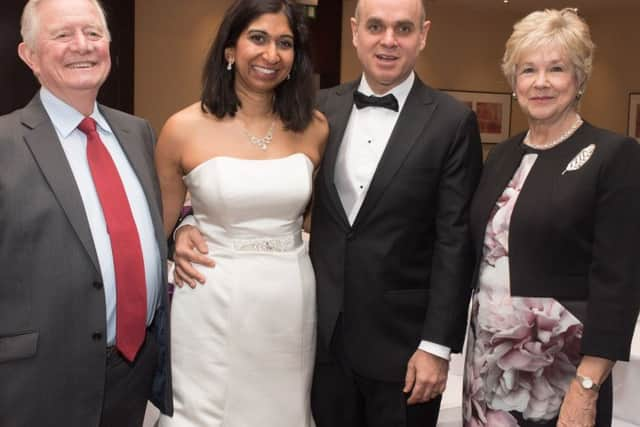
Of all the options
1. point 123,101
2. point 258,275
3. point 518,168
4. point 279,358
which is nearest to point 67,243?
point 258,275

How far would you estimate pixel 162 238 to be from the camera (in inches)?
76.0

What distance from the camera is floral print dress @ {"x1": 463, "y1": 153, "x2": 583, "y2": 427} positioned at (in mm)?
1806

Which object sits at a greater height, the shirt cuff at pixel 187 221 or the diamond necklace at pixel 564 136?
the diamond necklace at pixel 564 136

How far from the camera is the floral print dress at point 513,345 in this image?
1.81 meters

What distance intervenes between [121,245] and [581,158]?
1.21 meters

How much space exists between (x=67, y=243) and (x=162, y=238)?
31cm

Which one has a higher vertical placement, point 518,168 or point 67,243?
point 518,168

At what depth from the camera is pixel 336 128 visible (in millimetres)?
2242

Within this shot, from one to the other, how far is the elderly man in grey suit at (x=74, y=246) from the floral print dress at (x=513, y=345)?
0.91m

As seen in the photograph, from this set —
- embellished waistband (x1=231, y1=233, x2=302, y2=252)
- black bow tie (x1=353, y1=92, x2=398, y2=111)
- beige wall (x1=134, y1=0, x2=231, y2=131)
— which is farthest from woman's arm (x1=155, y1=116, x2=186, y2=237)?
beige wall (x1=134, y1=0, x2=231, y2=131)

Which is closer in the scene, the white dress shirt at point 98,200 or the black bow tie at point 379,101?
the white dress shirt at point 98,200

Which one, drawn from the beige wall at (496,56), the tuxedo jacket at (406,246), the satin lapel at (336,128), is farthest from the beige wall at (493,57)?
Answer: the tuxedo jacket at (406,246)

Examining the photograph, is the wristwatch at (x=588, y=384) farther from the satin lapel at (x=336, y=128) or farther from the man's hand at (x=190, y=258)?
the man's hand at (x=190, y=258)

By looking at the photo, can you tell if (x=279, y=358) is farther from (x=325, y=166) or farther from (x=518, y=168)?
(x=518, y=168)
